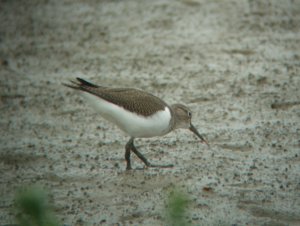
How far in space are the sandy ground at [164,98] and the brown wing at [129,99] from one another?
0.67 metres

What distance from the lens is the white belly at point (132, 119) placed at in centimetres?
579

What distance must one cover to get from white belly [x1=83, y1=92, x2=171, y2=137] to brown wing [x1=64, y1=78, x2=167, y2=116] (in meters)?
0.04

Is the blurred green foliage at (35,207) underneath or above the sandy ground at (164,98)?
above

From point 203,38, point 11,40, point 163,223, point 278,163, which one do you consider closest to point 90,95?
point 163,223

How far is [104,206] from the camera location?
5297 millimetres

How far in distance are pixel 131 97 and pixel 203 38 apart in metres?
4.06

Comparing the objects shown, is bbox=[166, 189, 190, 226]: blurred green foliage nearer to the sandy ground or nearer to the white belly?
the sandy ground

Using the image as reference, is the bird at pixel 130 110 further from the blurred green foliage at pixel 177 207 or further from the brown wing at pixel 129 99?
the blurred green foliage at pixel 177 207

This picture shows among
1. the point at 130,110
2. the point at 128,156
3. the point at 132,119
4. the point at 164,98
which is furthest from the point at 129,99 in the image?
the point at 164,98

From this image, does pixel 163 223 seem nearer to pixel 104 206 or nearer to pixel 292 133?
pixel 104 206

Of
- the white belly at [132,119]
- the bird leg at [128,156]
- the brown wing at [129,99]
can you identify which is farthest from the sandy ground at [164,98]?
the brown wing at [129,99]

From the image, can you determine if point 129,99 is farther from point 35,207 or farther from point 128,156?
point 35,207

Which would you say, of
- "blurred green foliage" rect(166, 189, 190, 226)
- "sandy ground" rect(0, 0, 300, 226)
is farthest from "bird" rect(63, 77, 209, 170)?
"blurred green foliage" rect(166, 189, 190, 226)

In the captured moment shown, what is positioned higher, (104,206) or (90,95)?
(90,95)
